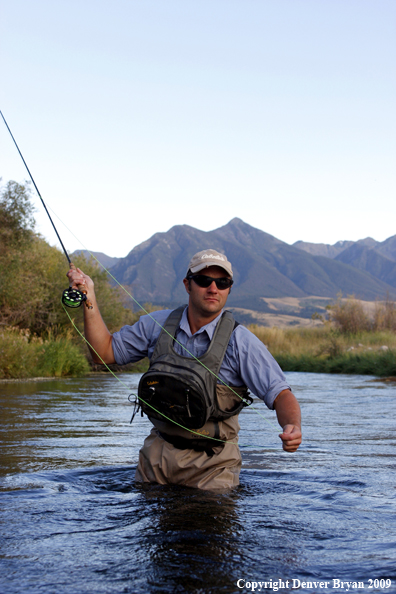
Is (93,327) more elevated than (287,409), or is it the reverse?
(93,327)

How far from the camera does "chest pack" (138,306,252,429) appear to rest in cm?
359

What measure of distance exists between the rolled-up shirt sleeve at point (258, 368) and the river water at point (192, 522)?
0.69 meters

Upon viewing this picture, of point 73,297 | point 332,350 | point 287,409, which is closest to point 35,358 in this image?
point 73,297

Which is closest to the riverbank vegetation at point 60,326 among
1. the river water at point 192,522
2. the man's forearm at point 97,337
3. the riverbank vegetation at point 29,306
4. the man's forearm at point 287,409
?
the riverbank vegetation at point 29,306

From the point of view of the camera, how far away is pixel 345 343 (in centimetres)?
2555

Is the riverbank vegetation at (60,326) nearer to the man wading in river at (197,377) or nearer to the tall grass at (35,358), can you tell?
the tall grass at (35,358)

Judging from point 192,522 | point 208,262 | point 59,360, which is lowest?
point 59,360

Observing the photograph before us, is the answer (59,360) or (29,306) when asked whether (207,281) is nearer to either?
(59,360)

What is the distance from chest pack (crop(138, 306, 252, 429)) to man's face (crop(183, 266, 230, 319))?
108mm

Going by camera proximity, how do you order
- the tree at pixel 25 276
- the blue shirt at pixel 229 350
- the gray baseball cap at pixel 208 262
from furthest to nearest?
the tree at pixel 25 276 → the gray baseball cap at pixel 208 262 → the blue shirt at pixel 229 350

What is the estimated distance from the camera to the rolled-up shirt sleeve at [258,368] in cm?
367

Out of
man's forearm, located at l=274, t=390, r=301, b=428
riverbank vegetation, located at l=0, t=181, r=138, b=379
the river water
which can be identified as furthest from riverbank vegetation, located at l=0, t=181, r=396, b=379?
man's forearm, located at l=274, t=390, r=301, b=428

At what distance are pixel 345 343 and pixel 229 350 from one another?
22.5 m

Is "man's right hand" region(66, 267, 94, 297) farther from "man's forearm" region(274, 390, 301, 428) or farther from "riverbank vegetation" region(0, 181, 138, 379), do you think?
"riverbank vegetation" region(0, 181, 138, 379)
